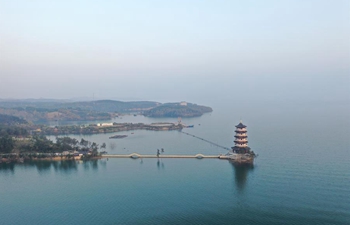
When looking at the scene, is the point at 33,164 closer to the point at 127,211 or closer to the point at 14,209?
the point at 14,209

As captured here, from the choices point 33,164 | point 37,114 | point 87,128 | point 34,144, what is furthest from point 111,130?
point 37,114

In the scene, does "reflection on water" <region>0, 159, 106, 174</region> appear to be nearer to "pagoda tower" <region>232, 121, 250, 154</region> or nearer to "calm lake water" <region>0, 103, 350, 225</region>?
"calm lake water" <region>0, 103, 350, 225</region>

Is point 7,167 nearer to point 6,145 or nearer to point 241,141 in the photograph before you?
point 6,145

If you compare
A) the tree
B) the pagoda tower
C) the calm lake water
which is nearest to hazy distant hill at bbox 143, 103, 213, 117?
the calm lake water

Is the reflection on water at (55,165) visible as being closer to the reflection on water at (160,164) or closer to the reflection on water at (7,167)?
the reflection on water at (7,167)

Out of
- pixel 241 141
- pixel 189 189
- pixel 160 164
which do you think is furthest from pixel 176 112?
pixel 189 189

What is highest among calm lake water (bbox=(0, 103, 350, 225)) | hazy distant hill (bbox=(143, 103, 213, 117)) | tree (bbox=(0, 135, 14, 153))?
hazy distant hill (bbox=(143, 103, 213, 117))
